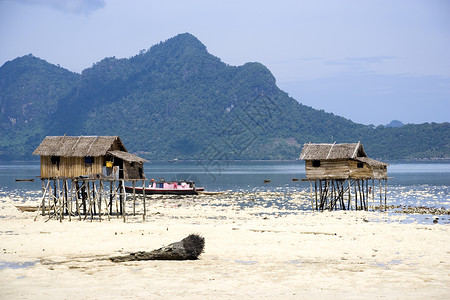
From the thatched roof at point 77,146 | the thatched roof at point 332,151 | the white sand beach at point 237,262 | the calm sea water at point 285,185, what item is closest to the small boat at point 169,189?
the calm sea water at point 285,185

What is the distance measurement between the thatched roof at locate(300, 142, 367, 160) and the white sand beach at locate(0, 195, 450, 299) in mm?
9472

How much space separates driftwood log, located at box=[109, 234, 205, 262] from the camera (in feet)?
71.5

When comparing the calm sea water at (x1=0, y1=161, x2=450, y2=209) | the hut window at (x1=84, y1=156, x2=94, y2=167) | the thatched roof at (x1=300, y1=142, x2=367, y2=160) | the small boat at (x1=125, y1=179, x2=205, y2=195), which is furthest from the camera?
the small boat at (x1=125, y1=179, x2=205, y2=195)

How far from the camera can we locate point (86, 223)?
35.2m

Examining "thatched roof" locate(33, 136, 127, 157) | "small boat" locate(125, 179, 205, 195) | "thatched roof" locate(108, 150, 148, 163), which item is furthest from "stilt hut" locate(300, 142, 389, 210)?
"small boat" locate(125, 179, 205, 195)

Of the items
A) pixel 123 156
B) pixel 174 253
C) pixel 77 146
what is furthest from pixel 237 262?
pixel 77 146

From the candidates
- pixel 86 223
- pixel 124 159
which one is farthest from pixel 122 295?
pixel 124 159

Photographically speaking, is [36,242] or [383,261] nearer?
[383,261]

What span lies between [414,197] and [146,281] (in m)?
49.9

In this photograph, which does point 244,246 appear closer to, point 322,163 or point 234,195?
point 322,163

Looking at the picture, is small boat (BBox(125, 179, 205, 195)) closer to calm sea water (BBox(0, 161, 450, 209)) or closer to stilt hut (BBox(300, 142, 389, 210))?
calm sea water (BBox(0, 161, 450, 209))

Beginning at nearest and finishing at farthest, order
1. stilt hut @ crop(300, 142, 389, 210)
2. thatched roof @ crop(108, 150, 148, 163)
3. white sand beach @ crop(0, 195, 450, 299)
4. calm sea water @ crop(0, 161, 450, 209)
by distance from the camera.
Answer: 1. white sand beach @ crop(0, 195, 450, 299)
2. thatched roof @ crop(108, 150, 148, 163)
3. stilt hut @ crop(300, 142, 389, 210)
4. calm sea water @ crop(0, 161, 450, 209)

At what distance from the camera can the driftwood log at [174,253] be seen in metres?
21.8

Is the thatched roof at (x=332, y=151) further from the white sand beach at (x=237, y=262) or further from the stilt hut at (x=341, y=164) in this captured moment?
the white sand beach at (x=237, y=262)
